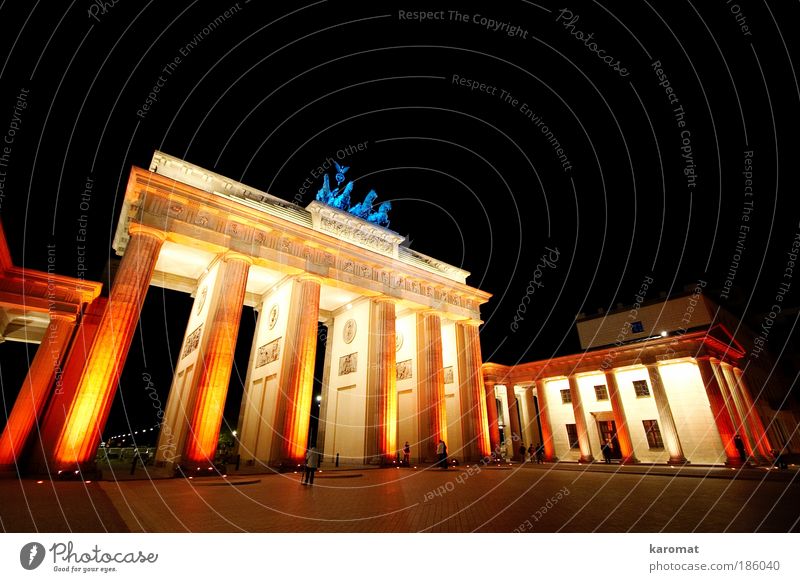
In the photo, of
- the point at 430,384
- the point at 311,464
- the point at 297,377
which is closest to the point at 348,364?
the point at 430,384

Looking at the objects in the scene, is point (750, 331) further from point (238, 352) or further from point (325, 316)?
point (238, 352)

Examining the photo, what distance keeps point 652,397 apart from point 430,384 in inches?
693

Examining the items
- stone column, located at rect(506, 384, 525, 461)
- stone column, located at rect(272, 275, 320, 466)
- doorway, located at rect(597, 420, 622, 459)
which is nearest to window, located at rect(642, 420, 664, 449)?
doorway, located at rect(597, 420, 622, 459)

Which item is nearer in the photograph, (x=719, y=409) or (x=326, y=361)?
→ (x=719, y=409)

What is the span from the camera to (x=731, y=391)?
25703 millimetres

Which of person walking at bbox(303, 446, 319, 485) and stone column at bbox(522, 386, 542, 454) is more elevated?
stone column at bbox(522, 386, 542, 454)

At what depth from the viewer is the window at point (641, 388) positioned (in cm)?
2734

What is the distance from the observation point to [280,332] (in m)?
20.4

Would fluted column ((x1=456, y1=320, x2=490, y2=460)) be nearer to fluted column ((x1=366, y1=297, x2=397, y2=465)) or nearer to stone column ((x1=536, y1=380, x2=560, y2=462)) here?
fluted column ((x1=366, y1=297, x2=397, y2=465))

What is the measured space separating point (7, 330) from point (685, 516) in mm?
27283

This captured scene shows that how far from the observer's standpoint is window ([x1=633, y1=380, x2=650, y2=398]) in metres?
27.3

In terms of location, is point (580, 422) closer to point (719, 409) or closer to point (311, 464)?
point (719, 409)

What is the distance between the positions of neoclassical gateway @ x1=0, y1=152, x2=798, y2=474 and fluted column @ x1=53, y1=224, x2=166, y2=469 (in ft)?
0.18

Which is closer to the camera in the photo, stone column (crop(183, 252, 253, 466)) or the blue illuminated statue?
stone column (crop(183, 252, 253, 466))
